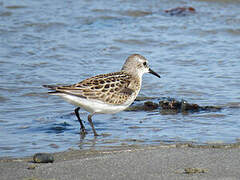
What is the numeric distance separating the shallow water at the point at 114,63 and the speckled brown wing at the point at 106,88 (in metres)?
0.45

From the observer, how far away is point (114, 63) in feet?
36.6

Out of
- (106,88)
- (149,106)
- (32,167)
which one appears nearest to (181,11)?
(149,106)

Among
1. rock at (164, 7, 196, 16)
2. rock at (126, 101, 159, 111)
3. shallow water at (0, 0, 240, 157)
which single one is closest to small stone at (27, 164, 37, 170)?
shallow water at (0, 0, 240, 157)

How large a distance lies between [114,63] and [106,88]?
377cm

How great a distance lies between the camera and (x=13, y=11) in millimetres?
15367

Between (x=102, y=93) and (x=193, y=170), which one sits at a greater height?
(x=102, y=93)

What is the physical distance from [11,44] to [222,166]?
791 cm

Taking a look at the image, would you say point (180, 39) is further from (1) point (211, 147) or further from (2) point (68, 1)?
(1) point (211, 147)

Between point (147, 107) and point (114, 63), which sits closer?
point (147, 107)

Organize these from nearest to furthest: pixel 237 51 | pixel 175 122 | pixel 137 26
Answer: pixel 175 122 < pixel 237 51 < pixel 137 26

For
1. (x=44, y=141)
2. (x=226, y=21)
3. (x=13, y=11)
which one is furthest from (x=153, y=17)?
(x=44, y=141)

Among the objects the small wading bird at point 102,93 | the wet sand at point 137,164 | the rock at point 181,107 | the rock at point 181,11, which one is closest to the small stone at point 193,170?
the wet sand at point 137,164

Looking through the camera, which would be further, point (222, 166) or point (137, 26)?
point (137, 26)

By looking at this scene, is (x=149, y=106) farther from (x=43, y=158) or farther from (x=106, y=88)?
(x=43, y=158)
